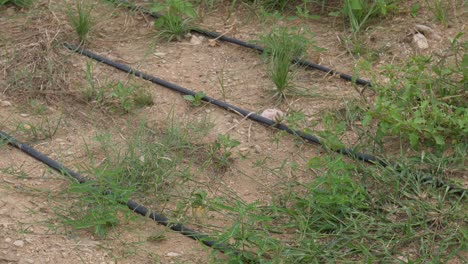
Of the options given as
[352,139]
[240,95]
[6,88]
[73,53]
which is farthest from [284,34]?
[6,88]

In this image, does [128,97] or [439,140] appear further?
[128,97]

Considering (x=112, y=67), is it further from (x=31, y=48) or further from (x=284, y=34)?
(x=284, y=34)

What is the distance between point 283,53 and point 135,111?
31.2 inches

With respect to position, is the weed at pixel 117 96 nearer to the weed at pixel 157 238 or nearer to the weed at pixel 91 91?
the weed at pixel 91 91

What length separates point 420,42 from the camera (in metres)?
4.21

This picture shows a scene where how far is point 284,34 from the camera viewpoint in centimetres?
417

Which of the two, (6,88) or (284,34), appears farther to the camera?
(284,34)

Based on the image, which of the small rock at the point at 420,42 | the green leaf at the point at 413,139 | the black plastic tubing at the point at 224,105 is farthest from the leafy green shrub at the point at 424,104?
the small rock at the point at 420,42

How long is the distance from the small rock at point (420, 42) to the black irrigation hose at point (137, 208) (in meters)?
1.74

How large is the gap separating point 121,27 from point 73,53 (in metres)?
0.42

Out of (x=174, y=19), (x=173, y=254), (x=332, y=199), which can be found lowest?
(x=173, y=254)

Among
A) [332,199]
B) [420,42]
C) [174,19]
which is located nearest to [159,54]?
[174,19]

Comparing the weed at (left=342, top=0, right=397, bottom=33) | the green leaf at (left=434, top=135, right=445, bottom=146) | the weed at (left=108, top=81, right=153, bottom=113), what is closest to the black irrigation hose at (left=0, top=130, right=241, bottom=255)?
the weed at (left=108, top=81, right=153, bottom=113)

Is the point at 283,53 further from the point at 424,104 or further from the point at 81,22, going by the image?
the point at 81,22
